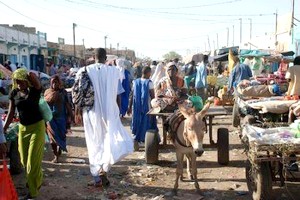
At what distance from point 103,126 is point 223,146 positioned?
2.49m

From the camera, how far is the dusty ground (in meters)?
6.22

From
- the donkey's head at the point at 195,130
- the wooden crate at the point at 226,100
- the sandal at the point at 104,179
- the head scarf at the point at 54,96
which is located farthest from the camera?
the wooden crate at the point at 226,100

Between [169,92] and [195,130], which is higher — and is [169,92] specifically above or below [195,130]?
above

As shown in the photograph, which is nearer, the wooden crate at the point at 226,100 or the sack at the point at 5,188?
the sack at the point at 5,188

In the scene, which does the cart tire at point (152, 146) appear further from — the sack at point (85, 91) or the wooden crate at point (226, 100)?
the wooden crate at point (226, 100)

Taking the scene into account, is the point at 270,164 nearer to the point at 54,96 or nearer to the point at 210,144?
the point at 210,144

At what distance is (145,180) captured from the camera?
23.1 feet

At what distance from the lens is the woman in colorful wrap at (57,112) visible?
8.20 metres

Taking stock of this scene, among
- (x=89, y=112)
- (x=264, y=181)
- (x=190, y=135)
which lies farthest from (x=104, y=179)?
(x=264, y=181)

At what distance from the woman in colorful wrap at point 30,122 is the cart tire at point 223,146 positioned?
11.2 ft

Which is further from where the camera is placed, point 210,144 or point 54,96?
point 54,96

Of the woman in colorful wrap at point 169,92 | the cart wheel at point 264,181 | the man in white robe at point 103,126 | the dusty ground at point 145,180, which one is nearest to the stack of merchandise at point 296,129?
the cart wheel at point 264,181

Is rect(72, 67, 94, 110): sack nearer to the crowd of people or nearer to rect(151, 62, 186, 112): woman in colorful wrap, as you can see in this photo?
the crowd of people

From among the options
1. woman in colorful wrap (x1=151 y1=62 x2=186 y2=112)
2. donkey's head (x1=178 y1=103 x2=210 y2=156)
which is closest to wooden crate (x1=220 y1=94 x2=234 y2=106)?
woman in colorful wrap (x1=151 y1=62 x2=186 y2=112)
